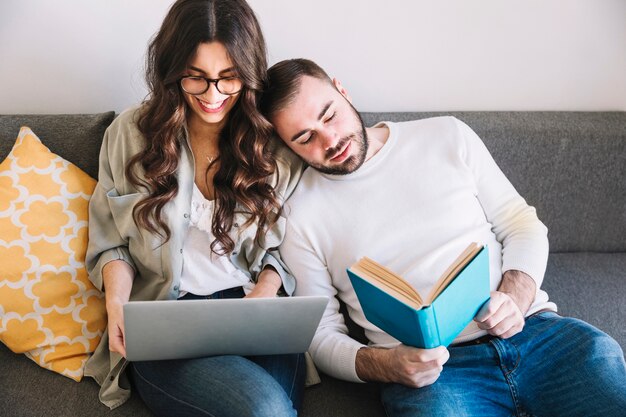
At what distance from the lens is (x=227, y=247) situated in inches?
62.6

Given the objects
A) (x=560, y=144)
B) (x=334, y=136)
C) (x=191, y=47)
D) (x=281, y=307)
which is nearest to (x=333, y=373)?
(x=281, y=307)

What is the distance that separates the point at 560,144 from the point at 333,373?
1.02 meters

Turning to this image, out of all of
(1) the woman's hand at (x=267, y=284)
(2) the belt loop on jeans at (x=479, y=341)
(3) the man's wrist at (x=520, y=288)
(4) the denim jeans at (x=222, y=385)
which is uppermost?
(3) the man's wrist at (x=520, y=288)

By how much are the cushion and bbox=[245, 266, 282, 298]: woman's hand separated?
24.6 inches

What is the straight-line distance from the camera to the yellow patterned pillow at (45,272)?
161 cm

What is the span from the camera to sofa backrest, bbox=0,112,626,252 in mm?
1938

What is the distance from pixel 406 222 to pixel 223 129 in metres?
0.54

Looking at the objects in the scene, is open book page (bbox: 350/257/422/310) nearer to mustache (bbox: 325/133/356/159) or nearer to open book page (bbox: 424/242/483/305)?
open book page (bbox: 424/242/483/305)

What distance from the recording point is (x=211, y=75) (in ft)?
4.76

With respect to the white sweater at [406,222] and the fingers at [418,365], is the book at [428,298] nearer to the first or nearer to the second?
the fingers at [418,365]

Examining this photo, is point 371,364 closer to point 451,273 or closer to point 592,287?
point 451,273

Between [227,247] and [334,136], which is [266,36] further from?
[227,247]

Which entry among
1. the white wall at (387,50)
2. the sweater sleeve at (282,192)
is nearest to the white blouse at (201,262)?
the sweater sleeve at (282,192)

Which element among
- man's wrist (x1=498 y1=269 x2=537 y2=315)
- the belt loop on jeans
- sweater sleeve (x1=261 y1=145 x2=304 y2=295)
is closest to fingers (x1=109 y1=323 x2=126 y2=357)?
sweater sleeve (x1=261 y1=145 x2=304 y2=295)
